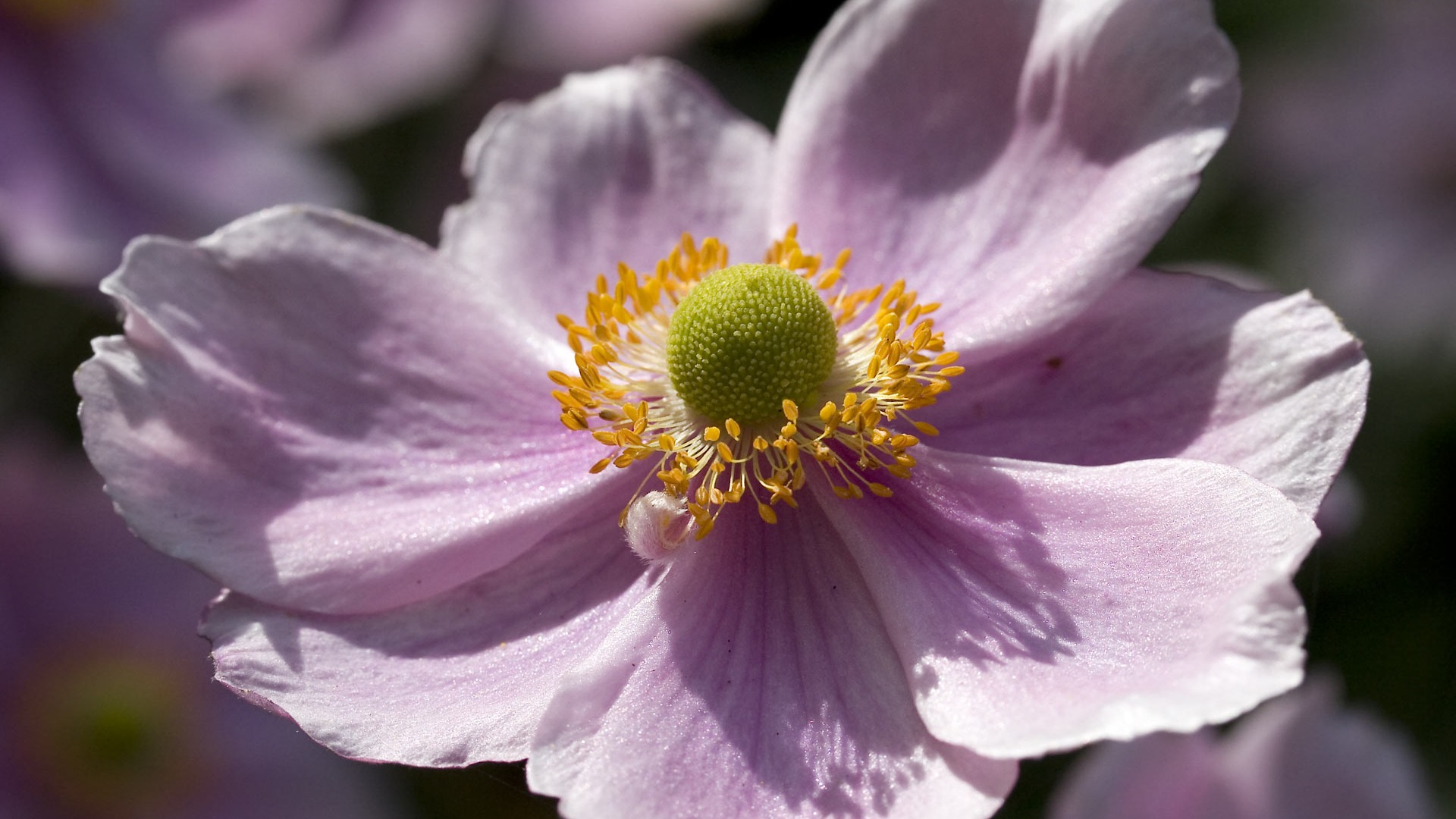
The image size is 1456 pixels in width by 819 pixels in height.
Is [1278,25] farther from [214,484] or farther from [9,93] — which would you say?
[214,484]

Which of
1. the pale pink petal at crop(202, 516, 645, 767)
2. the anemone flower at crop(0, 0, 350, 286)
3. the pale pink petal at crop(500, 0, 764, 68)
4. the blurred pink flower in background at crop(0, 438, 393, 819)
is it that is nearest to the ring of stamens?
the pale pink petal at crop(202, 516, 645, 767)

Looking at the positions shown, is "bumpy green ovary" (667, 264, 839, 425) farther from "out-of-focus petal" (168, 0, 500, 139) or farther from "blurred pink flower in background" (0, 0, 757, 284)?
"out-of-focus petal" (168, 0, 500, 139)

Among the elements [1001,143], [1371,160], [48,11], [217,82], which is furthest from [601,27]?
[1371,160]

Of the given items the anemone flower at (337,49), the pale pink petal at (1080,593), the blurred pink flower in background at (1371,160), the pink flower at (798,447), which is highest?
A: the anemone flower at (337,49)

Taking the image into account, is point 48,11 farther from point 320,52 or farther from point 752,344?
point 752,344

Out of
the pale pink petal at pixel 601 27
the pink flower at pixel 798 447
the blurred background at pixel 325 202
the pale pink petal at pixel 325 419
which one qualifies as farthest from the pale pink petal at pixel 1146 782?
the pale pink petal at pixel 601 27

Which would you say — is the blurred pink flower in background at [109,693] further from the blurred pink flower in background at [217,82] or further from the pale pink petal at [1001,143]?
the pale pink petal at [1001,143]
